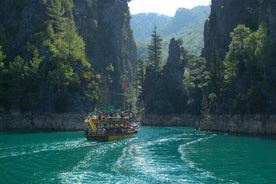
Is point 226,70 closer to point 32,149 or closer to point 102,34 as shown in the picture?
point 32,149

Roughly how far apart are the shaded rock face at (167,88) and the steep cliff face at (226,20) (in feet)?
37.8

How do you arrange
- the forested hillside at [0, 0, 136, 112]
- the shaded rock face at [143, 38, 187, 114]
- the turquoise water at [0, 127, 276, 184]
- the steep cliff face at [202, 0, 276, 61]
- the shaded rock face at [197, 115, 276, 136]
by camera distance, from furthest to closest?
the shaded rock face at [143, 38, 187, 114] → the steep cliff face at [202, 0, 276, 61] → the forested hillside at [0, 0, 136, 112] → the shaded rock face at [197, 115, 276, 136] → the turquoise water at [0, 127, 276, 184]

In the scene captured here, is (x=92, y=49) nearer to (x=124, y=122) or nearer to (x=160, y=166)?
(x=124, y=122)

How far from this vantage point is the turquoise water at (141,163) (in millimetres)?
43344

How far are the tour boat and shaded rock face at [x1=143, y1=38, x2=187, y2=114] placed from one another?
5231cm

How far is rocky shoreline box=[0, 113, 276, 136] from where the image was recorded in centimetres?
8931

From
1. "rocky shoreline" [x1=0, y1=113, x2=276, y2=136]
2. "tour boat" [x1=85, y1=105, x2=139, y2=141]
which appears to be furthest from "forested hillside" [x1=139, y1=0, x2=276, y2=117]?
"tour boat" [x1=85, y1=105, x2=139, y2=141]

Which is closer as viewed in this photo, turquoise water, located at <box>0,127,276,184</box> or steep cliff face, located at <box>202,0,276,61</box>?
turquoise water, located at <box>0,127,276,184</box>

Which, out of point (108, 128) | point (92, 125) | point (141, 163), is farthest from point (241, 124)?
point (141, 163)

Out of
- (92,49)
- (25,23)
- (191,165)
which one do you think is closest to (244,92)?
(191,165)

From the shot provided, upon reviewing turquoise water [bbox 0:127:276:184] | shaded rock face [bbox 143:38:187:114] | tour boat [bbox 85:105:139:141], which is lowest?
turquoise water [bbox 0:127:276:184]

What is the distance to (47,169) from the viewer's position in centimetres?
4912

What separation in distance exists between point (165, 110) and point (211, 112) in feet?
127

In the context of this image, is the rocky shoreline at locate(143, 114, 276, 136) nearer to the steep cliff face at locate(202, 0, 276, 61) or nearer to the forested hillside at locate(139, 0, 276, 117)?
the forested hillside at locate(139, 0, 276, 117)
